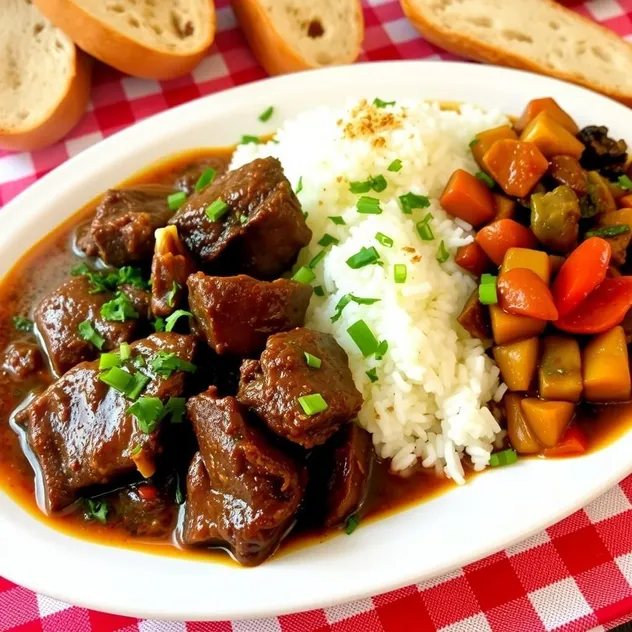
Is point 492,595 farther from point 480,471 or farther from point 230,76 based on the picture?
point 230,76

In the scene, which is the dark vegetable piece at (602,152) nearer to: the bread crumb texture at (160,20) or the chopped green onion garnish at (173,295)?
the chopped green onion garnish at (173,295)

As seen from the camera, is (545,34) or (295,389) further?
(545,34)

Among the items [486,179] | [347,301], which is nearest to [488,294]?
[347,301]

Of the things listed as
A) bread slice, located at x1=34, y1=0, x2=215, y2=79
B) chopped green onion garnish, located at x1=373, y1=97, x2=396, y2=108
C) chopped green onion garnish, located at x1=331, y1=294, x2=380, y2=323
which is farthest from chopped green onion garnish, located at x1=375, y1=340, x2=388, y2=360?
bread slice, located at x1=34, y1=0, x2=215, y2=79

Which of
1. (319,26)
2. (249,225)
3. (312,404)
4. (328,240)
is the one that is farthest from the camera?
(319,26)

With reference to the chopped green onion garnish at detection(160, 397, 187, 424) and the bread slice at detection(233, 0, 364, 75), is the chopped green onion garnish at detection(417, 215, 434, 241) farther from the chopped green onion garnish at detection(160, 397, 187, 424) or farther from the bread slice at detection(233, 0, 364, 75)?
the bread slice at detection(233, 0, 364, 75)

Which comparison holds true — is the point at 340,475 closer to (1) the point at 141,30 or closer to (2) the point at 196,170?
(2) the point at 196,170

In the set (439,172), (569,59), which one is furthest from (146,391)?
(569,59)
